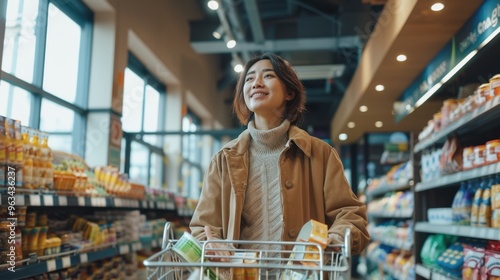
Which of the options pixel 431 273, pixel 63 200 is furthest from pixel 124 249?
pixel 431 273

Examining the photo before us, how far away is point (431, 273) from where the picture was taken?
3723 millimetres

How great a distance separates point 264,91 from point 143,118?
6.18 meters

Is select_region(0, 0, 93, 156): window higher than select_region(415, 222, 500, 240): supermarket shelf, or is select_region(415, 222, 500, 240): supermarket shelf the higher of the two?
select_region(0, 0, 93, 156): window

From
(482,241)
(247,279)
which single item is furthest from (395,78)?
(247,279)

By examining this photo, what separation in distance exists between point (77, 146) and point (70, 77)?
691mm

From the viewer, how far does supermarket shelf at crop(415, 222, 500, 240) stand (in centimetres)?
262

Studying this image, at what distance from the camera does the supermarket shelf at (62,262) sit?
2.46m

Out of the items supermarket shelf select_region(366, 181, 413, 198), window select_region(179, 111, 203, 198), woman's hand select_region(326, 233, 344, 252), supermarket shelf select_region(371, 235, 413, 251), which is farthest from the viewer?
window select_region(179, 111, 203, 198)

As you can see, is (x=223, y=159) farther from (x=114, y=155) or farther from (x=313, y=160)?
(x=114, y=155)

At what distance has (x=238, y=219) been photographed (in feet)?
5.24

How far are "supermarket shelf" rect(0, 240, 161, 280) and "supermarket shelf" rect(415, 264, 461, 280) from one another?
221 cm

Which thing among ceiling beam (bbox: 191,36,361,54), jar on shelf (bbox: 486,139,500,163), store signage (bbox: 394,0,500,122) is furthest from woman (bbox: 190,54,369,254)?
ceiling beam (bbox: 191,36,361,54)

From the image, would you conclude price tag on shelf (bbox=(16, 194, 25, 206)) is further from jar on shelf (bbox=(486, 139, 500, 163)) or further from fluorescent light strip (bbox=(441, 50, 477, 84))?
fluorescent light strip (bbox=(441, 50, 477, 84))

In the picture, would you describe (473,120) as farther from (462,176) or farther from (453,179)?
(453,179)
